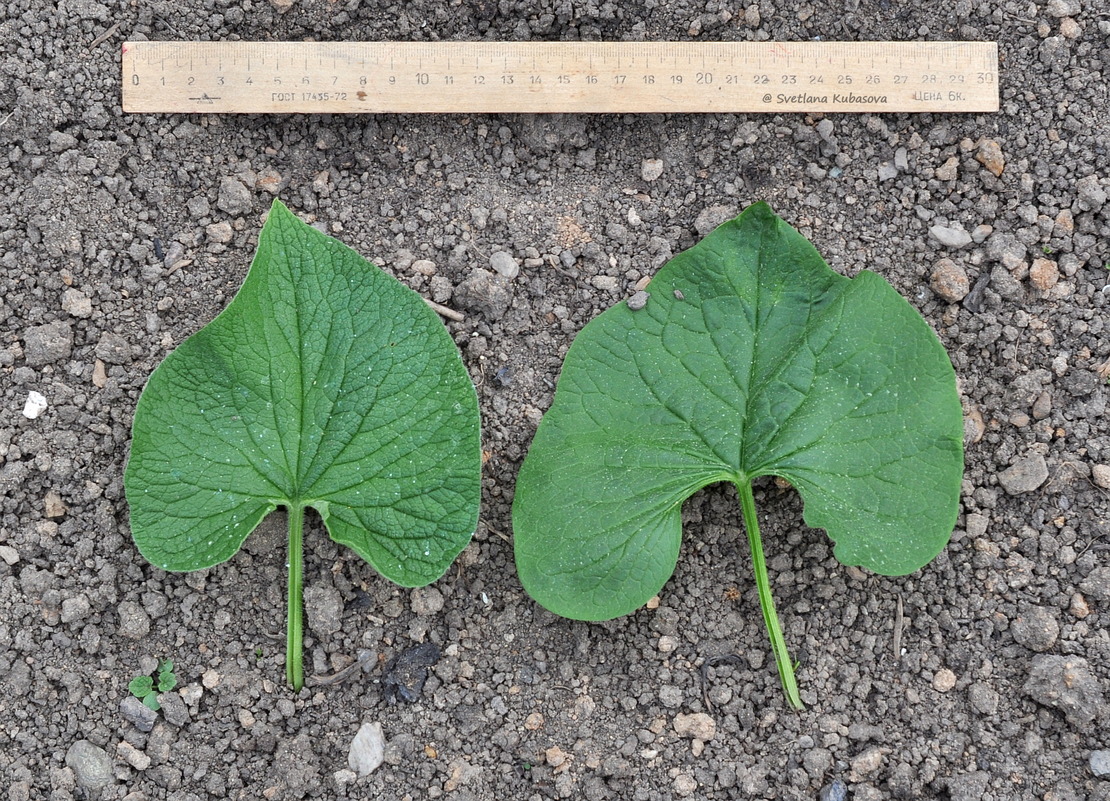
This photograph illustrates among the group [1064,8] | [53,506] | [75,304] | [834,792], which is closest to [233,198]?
[75,304]

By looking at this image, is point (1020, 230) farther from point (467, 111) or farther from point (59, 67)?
point (59, 67)

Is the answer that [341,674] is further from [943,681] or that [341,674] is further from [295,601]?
[943,681]

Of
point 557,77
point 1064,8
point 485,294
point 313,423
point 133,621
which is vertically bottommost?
point 133,621

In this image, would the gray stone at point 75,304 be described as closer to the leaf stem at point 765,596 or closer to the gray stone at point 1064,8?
the leaf stem at point 765,596

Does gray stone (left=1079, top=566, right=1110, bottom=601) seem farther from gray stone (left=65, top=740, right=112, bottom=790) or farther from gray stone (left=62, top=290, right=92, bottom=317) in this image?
gray stone (left=62, top=290, right=92, bottom=317)

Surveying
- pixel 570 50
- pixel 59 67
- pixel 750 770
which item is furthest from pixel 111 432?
pixel 750 770

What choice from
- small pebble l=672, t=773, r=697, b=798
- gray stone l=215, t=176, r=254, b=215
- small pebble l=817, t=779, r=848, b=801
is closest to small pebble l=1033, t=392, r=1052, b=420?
small pebble l=817, t=779, r=848, b=801
